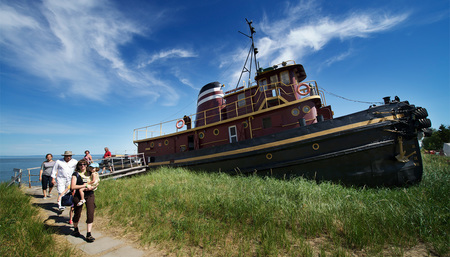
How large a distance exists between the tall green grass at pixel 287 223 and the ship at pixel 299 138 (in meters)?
1.26

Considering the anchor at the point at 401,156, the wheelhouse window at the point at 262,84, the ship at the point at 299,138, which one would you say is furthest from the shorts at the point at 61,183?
the anchor at the point at 401,156

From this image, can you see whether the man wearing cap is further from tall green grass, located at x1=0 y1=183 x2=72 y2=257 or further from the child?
the child

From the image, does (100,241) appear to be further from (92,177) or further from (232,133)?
(232,133)

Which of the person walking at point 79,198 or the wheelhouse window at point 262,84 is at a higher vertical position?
the wheelhouse window at point 262,84

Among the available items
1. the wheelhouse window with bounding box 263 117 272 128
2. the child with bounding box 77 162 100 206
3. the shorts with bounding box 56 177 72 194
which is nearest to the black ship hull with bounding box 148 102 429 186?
the wheelhouse window with bounding box 263 117 272 128

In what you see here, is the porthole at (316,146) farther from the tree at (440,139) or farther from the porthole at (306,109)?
the tree at (440,139)

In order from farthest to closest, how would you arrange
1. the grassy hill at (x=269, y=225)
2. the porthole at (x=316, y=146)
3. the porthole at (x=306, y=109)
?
1. the porthole at (x=306, y=109)
2. the porthole at (x=316, y=146)
3. the grassy hill at (x=269, y=225)

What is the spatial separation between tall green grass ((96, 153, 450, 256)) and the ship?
1.26m

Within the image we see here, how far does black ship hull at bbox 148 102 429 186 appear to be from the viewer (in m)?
5.98

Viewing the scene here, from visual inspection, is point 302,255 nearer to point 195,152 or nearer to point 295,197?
point 295,197

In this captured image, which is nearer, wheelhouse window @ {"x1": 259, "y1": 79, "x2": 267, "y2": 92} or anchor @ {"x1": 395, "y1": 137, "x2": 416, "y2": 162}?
anchor @ {"x1": 395, "y1": 137, "x2": 416, "y2": 162}

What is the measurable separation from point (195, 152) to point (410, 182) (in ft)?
28.9

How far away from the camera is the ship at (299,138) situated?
6.05 m

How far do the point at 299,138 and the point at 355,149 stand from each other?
73.0 inches
